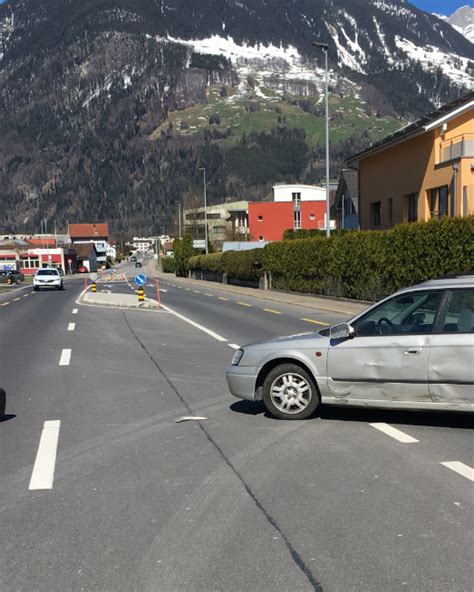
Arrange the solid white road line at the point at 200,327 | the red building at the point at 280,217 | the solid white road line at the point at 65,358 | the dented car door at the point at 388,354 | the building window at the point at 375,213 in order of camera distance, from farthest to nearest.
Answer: the red building at the point at 280,217, the building window at the point at 375,213, the solid white road line at the point at 200,327, the solid white road line at the point at 65,358, the dented car door at the point at 388,354

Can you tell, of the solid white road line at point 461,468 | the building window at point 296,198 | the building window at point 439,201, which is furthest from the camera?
the building window at point 296,198

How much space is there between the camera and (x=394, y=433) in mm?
6992

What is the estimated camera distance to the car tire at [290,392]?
7.56 metres

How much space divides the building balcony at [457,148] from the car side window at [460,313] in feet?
79.1

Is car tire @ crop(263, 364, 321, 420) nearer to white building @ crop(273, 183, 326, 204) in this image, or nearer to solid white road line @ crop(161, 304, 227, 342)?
solid white road line @ crop(161, 304, 227, 342)

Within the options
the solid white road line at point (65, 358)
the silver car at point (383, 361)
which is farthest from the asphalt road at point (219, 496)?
the solid white road line at point (65, 358)

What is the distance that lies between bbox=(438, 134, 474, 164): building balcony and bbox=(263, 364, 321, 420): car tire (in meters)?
24.4

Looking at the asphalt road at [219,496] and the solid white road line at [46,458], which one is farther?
the solid white road line at [46,458]

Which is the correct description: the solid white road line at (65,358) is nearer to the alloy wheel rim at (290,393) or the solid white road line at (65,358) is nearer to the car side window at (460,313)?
the alloy wheel rim at (290,393)

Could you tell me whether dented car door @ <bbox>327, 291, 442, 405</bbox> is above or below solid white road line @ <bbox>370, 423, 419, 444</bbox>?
above

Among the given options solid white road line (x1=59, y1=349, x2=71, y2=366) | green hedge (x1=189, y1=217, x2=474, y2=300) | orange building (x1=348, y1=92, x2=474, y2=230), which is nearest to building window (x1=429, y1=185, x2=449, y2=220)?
orange building (x1=348, y1=92, x2=474, y2=230)

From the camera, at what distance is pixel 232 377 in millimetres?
7934

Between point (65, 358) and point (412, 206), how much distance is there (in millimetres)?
25505

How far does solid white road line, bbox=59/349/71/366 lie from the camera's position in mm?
12625
